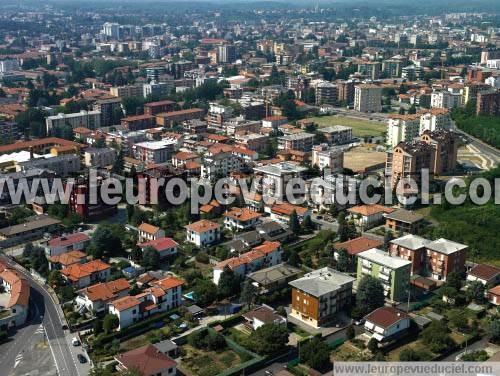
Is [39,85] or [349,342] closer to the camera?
[349,342]

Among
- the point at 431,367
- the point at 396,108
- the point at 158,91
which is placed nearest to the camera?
the point at 431,367

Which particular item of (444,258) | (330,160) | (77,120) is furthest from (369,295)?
(77,120)

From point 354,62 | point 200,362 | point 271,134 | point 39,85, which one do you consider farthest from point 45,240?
point 354,62

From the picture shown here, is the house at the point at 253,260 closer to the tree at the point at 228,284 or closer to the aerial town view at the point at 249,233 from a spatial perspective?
the aerial town view at the point at 249,233

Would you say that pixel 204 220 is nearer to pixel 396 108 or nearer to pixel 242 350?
pixel 242 350

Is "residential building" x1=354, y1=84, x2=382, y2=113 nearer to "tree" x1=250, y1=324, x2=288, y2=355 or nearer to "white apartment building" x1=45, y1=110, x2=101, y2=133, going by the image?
"white apartment building" x1=45, y1=110, x2=101, y2=133

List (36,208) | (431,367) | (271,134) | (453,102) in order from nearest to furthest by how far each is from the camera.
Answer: (431,367) < (36,208) < (271,134) < (453,102)

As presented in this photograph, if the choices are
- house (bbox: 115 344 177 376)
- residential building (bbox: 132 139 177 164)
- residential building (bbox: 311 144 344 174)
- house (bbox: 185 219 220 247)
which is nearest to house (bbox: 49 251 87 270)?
house (bbox: 185 219 220 247)
